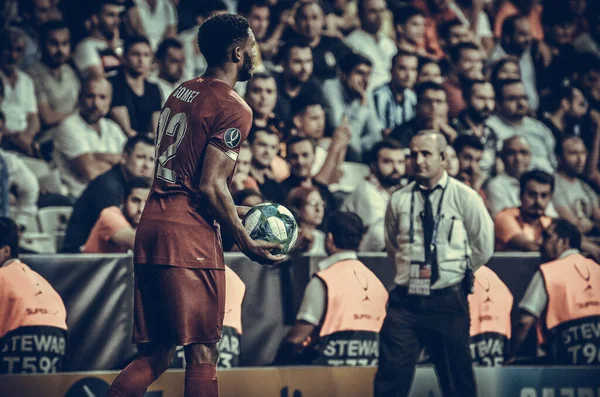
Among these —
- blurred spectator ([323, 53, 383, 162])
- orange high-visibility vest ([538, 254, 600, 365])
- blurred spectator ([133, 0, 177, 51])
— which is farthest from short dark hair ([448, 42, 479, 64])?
orange high-visibility vest ([538, 254, 600, 365])

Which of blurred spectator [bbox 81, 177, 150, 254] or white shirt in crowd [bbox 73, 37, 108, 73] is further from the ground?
white shirt in crowd [bbox 73, 37, 108, 73]

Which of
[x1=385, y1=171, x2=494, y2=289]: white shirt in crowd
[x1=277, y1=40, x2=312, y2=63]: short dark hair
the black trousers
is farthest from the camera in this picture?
[x1=277, y1=40, x2=312, y2=63]: short dark hair

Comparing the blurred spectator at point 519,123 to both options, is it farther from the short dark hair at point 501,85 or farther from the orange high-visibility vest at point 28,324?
the orange high-visibility vest at point 28,324

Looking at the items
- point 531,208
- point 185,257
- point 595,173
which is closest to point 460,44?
point 595,173

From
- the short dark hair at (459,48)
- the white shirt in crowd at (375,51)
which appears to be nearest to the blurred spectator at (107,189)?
the white shirt in crowd at (375,51)

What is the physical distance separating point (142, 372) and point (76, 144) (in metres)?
5.52

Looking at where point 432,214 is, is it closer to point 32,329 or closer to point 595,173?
point 32,329

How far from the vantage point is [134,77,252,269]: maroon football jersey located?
5.23 m

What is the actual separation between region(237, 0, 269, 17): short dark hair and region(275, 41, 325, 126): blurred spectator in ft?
2.18

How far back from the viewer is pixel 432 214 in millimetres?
7164

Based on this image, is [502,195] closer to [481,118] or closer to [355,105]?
[481,118]

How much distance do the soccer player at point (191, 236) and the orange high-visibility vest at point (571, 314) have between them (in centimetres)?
398

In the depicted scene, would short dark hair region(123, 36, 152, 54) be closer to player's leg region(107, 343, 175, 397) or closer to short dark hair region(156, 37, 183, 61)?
short dark hair region(156, 37, 183, 61)

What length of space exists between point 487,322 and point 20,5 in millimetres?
6559
